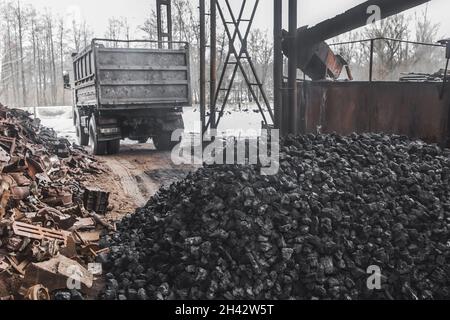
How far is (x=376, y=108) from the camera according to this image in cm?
678

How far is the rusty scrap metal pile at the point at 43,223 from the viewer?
142 inches

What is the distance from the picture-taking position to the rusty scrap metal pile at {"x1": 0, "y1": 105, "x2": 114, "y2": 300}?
3.61m

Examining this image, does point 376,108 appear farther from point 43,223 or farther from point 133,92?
point 133,92

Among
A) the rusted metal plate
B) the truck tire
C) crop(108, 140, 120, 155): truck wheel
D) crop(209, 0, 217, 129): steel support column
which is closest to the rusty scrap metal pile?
the rusted metal plate

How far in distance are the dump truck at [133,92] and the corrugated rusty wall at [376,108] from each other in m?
4.43

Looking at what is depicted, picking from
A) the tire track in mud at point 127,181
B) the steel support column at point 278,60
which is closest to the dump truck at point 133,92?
the tire track in mud at point 127,181

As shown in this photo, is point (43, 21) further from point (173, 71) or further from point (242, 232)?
point (242, 232)

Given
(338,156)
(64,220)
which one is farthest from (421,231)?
(64,220)

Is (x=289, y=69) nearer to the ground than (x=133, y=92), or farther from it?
farther from it

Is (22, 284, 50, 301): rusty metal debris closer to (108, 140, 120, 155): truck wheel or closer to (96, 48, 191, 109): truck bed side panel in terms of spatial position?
(96, 48, 191, 109): truck bed side panel

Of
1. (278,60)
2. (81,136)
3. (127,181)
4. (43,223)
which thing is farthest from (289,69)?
(81,136)

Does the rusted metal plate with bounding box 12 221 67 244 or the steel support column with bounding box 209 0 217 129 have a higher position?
the steel support column with bounding box 209 0 217 129

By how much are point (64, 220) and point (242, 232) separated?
259 centimetres

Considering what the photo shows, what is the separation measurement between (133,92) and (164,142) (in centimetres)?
176
